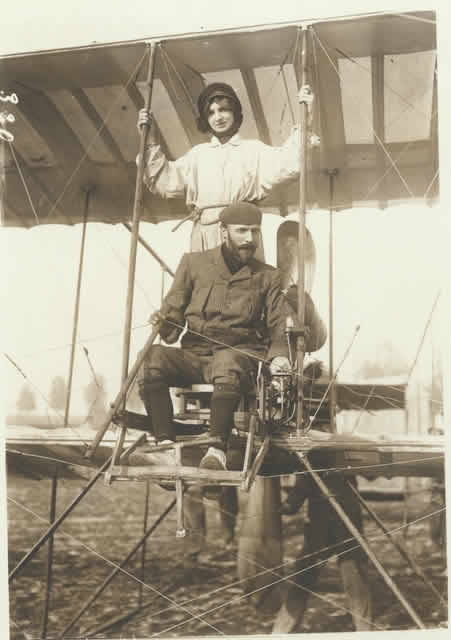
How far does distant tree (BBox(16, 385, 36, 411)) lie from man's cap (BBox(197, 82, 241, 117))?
1348 mm

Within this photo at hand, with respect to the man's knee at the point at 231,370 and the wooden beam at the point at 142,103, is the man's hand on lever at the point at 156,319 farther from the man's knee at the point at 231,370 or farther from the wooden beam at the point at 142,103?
the wooden beam at the point at 142,103

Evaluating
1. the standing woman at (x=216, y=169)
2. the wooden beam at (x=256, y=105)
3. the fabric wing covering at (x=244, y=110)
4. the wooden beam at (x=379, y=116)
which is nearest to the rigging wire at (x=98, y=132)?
the fabric wing covering at (x=244, y=110)

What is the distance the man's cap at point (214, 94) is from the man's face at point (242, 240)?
22.3 inches

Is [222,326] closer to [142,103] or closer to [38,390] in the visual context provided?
[38,390]

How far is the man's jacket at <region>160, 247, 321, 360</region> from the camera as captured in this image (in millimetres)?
2490

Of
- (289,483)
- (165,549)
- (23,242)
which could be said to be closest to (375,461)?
(23,242)

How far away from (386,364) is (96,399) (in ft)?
4.43

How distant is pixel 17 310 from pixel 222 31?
52.2 inches

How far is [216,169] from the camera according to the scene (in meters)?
2.88

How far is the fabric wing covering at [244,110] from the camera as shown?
2.68 meters

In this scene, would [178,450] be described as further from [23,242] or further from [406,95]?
[406,95]

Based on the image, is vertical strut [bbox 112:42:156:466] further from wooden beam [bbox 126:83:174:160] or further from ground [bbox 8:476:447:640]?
→ ground [bbox 8:476:447:640]

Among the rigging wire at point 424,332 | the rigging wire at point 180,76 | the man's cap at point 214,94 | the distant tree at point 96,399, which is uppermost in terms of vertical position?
the rigging wire at point 180,76

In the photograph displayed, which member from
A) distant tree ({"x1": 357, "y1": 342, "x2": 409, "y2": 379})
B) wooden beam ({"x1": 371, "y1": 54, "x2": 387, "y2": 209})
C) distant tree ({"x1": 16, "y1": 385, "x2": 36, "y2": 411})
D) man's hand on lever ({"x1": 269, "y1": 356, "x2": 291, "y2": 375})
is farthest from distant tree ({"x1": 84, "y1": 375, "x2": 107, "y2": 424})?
wooden beam ({"x1": 371, "y1": 54, "x2": 387, "y2": 209})
